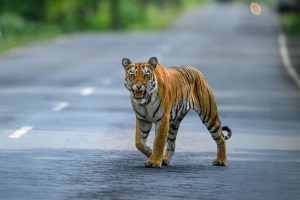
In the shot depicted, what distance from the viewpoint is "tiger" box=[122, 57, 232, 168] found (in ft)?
45.5

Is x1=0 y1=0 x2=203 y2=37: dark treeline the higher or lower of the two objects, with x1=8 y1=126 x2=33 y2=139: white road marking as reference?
lower

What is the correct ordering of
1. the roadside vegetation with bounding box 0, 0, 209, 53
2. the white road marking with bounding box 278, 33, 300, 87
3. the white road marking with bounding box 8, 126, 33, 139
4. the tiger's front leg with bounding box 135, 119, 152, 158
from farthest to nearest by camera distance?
the roadside vegetation with bounding box 0, 0, 209, 53
the white road marking with bounding box 278, 33, 300, 87
the white road marking with bounding box 8, 126, 33, 139
the tiger's front leg with bounding box 135, 119, 152, 158

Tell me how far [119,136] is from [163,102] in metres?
4.48

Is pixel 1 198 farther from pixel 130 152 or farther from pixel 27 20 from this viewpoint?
pixel 27 20

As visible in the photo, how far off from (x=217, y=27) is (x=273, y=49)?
30.2 metres

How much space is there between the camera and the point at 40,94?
29.0m

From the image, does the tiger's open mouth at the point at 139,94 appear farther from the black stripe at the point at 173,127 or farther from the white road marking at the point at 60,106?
the white road marking at the point at 60,106

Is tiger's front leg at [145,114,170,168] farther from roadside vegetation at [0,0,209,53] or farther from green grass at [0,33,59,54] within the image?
roadside vegetation at [0,0,209,53]

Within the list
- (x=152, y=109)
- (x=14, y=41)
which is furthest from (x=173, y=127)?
(x=14, y=41)

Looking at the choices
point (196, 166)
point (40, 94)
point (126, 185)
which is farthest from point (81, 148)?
point (40, 94)

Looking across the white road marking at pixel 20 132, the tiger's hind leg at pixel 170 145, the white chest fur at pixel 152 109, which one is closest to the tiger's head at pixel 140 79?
the white chest fur at pixel 152 109

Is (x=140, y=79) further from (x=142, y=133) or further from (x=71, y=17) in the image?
(x=71, y=17)

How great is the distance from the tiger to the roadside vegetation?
60992 mm

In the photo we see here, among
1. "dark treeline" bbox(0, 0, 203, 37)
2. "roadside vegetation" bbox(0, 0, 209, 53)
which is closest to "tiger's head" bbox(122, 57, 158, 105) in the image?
"roadside vegetation" bbox(0, 0, 209, 53)
